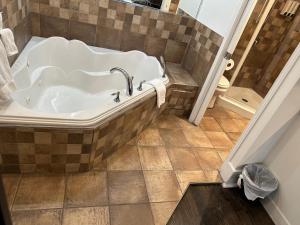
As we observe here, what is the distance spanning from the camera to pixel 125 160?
6.64ft

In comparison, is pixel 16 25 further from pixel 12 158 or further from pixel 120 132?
pixel 120 132

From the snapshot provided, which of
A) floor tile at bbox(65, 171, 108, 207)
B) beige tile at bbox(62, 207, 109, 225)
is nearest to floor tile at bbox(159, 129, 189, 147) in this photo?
floor tile at bbox(65, 171, 108, 207)

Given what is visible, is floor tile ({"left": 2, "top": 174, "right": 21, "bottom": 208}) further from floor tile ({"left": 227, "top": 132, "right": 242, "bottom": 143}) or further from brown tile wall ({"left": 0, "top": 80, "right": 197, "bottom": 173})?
floor tile ({"left": 227, "top": 132, "right": 242, "bottom": 143})

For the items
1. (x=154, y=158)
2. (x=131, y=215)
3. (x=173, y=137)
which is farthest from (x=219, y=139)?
(x=131, y=215)

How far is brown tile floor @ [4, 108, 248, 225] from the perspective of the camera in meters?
1.51

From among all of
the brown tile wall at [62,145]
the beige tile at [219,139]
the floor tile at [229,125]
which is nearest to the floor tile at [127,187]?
the brown tile wall at [62,145]

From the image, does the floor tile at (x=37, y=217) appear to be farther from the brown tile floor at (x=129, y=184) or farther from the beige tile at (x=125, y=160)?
the beige tile at (x=125, y=160)

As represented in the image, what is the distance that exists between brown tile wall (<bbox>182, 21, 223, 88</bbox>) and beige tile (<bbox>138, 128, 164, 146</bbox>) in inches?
30.7

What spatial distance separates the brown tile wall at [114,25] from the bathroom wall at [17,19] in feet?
0.84

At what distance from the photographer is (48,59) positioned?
2.50 metres

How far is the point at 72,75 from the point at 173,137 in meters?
1.39

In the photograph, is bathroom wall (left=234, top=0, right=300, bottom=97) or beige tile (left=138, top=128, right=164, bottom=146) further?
bathroom wall (left=234, top=0, right=300, bottom=97)

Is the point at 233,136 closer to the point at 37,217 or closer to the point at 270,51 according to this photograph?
the point at 270,51

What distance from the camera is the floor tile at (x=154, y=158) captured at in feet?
6.70
